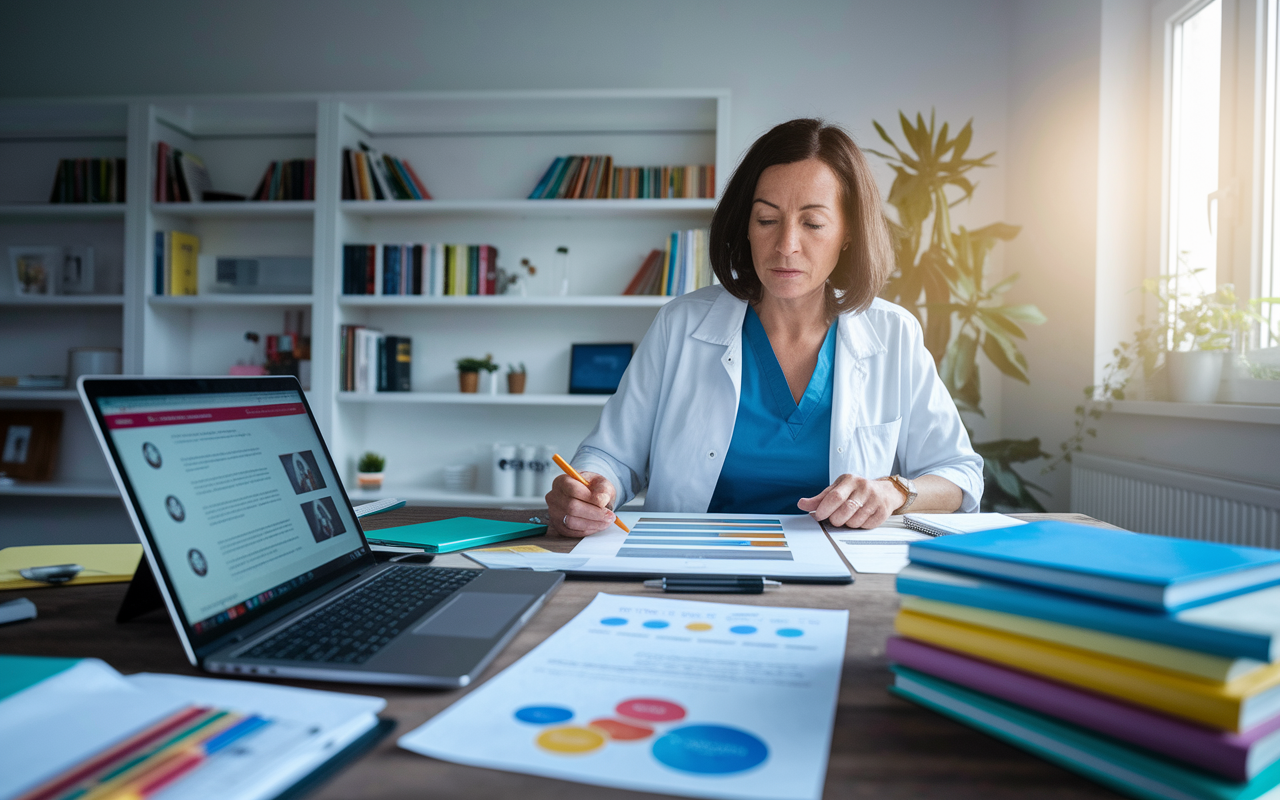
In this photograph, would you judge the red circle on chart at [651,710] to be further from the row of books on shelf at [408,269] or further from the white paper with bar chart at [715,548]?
the row of books on shelf at [408,269]

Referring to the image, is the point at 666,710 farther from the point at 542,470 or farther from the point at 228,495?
the point at 542,470

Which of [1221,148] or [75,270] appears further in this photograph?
[75,270]

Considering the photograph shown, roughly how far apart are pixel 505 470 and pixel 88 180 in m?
2.27

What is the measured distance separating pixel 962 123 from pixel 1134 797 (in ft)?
11.2

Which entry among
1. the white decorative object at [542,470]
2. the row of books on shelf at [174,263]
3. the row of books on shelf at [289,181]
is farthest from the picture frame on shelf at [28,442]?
the white decorative object at [542,470]

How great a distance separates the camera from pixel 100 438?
1.83 ft

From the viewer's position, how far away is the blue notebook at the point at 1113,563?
411mm

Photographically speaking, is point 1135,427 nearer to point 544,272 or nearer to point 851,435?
point 851,435

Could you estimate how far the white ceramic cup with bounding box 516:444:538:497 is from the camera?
127 inches

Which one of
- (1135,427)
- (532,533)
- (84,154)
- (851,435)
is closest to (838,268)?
(851,435)

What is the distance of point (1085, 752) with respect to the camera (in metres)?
0.43

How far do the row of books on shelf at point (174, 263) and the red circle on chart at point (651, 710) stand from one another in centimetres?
354

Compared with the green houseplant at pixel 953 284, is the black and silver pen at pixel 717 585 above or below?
below

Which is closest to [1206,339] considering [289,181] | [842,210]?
[842,210]
